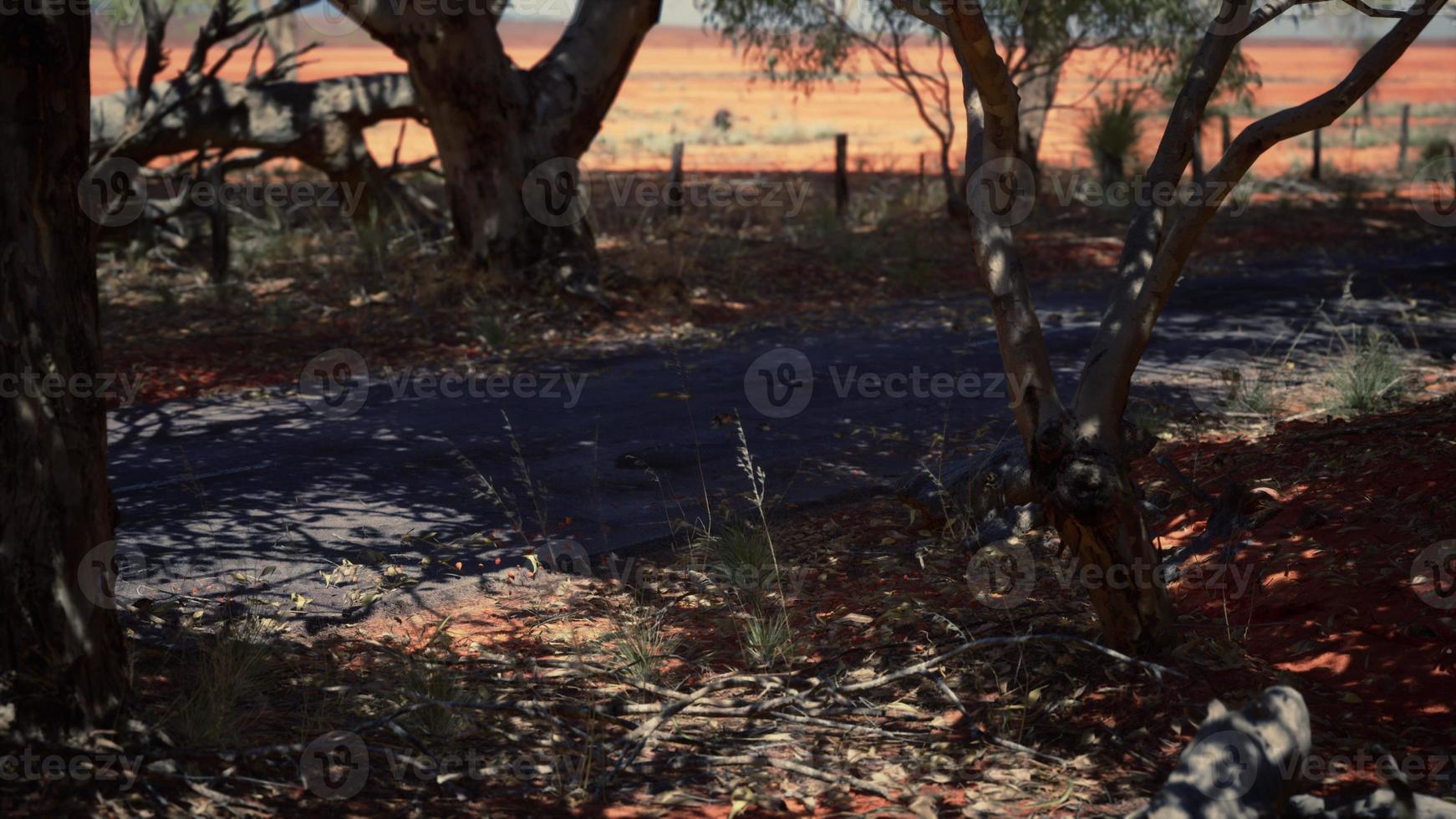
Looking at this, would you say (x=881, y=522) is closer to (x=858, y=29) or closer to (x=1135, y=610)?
(x=1135, y=610)

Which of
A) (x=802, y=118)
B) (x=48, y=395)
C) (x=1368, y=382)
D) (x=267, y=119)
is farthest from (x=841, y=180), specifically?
(x=802, y=118)

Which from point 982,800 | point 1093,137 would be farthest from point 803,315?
point 1093,137

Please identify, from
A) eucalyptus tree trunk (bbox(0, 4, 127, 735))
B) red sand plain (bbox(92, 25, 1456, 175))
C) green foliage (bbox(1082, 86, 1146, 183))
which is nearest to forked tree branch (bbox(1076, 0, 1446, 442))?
eucalyptus tree trunk (bbox(0, 4, 127, 735))

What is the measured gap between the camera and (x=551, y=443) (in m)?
7.59

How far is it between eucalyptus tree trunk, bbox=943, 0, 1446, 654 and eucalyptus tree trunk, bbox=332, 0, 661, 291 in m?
7.90

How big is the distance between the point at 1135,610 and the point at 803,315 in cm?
829

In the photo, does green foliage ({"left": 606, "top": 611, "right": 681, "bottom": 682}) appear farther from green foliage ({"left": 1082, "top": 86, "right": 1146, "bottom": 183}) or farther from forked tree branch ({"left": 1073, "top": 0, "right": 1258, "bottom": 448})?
green foliage ({"left": 1082, "top": 86, "right": 1146, "bottom": 183})

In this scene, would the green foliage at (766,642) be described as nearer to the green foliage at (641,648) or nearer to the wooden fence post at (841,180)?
the green foliage at (641,648)

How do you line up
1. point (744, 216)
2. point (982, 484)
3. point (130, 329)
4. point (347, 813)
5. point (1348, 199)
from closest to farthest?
point (347, 813) → point (982, 484) → point (130, 329) → point (744, 216) → point (1348, 199)

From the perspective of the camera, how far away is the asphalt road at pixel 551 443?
579cm

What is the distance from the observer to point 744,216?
57.5 ft

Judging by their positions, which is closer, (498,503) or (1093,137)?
(498,503)

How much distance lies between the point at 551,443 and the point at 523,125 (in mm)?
5039

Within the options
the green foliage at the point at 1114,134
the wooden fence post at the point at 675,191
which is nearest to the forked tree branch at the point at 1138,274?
the wooden fence post at the point at 675,191
